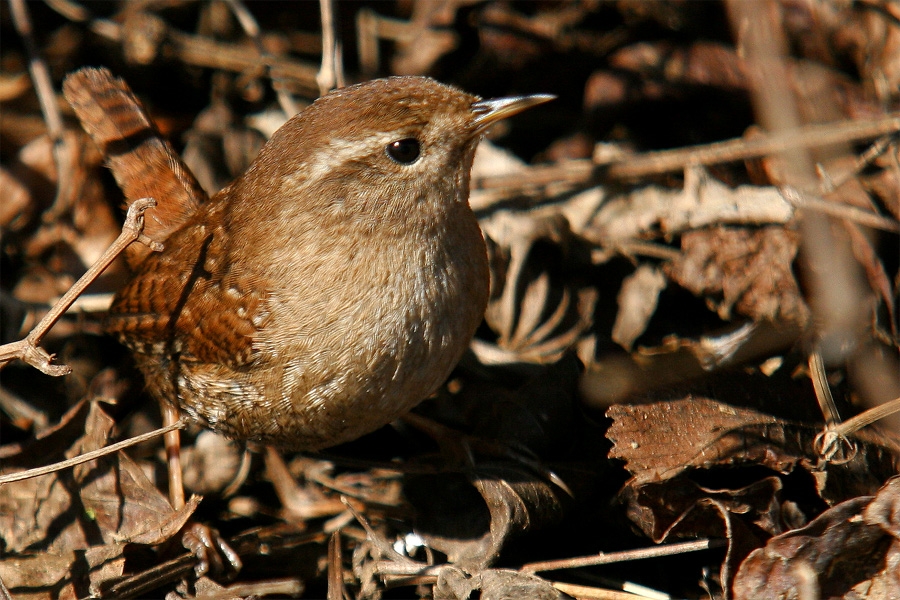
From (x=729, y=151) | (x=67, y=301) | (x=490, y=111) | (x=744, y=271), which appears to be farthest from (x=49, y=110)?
(x=744, y=271)

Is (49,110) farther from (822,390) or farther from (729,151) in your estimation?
(822,390)

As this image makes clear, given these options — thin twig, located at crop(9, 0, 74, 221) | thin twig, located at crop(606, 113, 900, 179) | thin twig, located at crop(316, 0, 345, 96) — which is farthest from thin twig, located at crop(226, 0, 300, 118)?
thin twig, located at crop(606, 113, 900, 179)

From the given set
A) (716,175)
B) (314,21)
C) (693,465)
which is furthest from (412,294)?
(314,21)

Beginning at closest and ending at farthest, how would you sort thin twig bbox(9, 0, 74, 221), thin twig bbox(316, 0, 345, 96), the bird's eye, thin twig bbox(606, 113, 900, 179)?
the bird's eye
thin twig bbox(606, 113, 900, 179)
thin twig bbox(316, 0, 345, 96)
thin twig bbox(9, 0, 74, 221)

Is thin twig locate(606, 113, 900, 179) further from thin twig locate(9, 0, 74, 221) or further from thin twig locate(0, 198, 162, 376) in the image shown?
thin twig locate(9, 0, 74, 221)

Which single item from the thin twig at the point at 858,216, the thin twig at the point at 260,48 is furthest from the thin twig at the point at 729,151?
the thin twig at the point at 260,48

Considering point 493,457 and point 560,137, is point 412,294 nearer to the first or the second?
point 493,457
